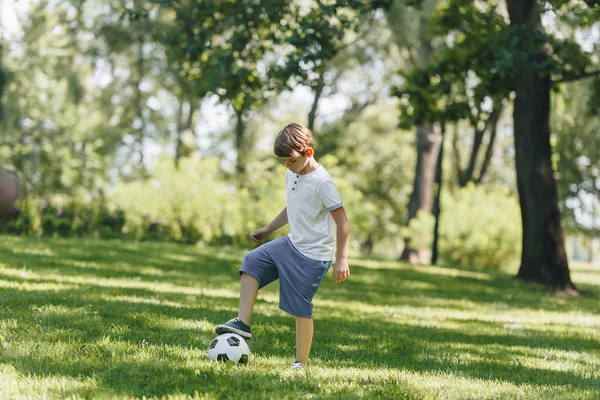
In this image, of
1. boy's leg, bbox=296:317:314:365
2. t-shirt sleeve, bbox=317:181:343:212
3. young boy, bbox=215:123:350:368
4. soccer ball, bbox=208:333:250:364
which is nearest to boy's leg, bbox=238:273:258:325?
young boy, bbox=215:123:350:368

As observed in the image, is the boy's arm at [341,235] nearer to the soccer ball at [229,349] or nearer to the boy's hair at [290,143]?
the boy's hair at [290,143]

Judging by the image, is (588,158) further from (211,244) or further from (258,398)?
(258,398)

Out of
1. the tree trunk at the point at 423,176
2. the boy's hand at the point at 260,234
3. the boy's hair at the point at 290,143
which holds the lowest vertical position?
the boy's hand at the point at 260,234

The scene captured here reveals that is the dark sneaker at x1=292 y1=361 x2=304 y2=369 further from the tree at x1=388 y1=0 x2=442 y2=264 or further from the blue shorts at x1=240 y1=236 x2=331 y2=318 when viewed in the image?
the tree at x1=388 y1=0 x2=442 y2=264

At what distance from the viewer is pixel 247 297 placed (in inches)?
201

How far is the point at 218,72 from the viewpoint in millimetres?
11773

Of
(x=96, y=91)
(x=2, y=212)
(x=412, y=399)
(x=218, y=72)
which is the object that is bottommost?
(x=412, y=399)

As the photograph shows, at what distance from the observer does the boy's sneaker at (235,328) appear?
4.98m

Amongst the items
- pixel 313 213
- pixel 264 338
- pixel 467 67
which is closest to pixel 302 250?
pixel 313 213

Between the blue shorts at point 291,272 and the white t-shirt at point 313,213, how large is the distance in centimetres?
6

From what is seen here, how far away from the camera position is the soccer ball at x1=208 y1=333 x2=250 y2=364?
488 cm

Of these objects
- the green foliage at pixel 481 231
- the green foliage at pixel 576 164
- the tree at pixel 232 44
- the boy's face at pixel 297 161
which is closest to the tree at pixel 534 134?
the tree at pixel 232 44

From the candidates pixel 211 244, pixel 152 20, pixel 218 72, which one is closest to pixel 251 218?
pixel 211 244

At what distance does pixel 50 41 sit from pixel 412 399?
107 ft
